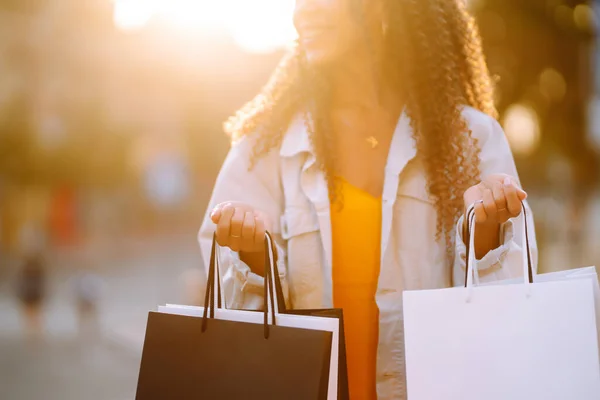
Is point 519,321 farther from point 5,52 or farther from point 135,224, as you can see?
point 135,224

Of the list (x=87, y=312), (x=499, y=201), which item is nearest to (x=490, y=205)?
(x=499, y=201)

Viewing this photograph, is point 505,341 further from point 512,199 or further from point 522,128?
point 522,128

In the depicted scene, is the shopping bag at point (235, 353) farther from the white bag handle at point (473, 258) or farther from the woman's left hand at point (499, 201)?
the woman's left hand at point (499, 201)

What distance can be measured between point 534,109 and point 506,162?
32.4ft

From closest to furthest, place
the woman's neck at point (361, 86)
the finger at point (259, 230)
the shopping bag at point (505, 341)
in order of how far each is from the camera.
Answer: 1. the shopping bag at point (505, 341)
2. the finger at point (259, 230)
3. the woman's neck at point (361, 86)

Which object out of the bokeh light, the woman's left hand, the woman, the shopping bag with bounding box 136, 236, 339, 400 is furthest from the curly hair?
the bokeh light

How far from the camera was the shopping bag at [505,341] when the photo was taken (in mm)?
1550

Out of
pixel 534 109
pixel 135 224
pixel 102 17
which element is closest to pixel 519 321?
pixel 534 109

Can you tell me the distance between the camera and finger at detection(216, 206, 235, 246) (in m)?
1.87

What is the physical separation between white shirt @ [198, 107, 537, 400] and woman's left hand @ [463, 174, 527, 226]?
318 mm

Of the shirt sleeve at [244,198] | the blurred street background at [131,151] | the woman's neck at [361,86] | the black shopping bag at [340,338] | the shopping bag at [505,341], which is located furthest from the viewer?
the blurred street background at [131,151]

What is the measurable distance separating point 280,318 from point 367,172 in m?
0.73

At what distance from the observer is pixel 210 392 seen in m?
1.72

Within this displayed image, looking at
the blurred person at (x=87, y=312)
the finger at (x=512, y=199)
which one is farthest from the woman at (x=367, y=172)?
the blurred person at (x=87, y=312)
